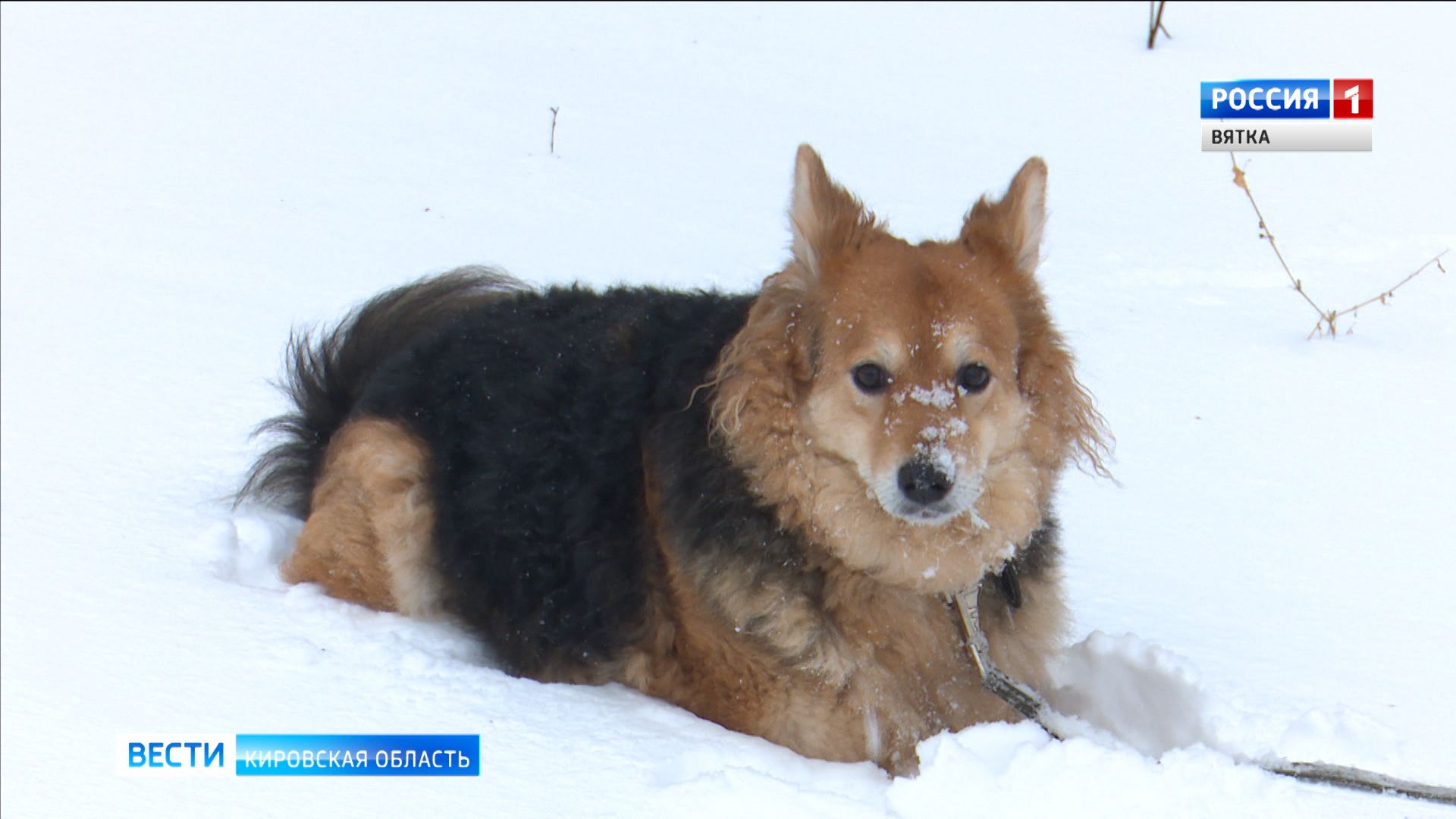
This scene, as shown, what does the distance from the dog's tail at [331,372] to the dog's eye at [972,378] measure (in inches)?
83.8

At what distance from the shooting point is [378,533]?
4.13 meters

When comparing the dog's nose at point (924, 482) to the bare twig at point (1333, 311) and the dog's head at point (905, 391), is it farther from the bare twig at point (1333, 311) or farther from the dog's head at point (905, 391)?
the bare twig at point (1333, 311)

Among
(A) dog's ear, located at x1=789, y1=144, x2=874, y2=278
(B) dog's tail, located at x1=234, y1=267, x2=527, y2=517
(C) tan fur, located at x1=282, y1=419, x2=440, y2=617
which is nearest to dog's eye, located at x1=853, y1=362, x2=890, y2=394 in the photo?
(A) dog's ear, located at x1=789, y1=144, x2=874, y2=278

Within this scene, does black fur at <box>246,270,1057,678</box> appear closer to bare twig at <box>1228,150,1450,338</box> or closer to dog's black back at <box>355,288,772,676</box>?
dog's black back at <box>355,288,772,676</box>

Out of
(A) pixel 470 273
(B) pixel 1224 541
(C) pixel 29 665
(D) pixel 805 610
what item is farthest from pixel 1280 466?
(C) pixel 29 665

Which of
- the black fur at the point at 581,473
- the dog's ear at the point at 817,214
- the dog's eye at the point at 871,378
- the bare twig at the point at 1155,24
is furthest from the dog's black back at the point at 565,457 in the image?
the bare twig at the point at 1155,24

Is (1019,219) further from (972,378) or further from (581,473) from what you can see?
(581,473)

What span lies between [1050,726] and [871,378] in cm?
106

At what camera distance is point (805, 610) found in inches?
136

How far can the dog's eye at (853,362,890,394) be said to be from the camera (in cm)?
325

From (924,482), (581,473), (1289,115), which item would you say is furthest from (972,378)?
(1289,115)

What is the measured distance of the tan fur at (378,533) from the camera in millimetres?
4082

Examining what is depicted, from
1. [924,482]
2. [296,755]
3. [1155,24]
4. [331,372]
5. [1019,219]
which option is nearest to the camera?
[296,755]

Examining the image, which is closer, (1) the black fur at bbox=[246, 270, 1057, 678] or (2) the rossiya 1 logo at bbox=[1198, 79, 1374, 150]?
(1) the black fur at bbox=[246, 270, 1057, 678]
